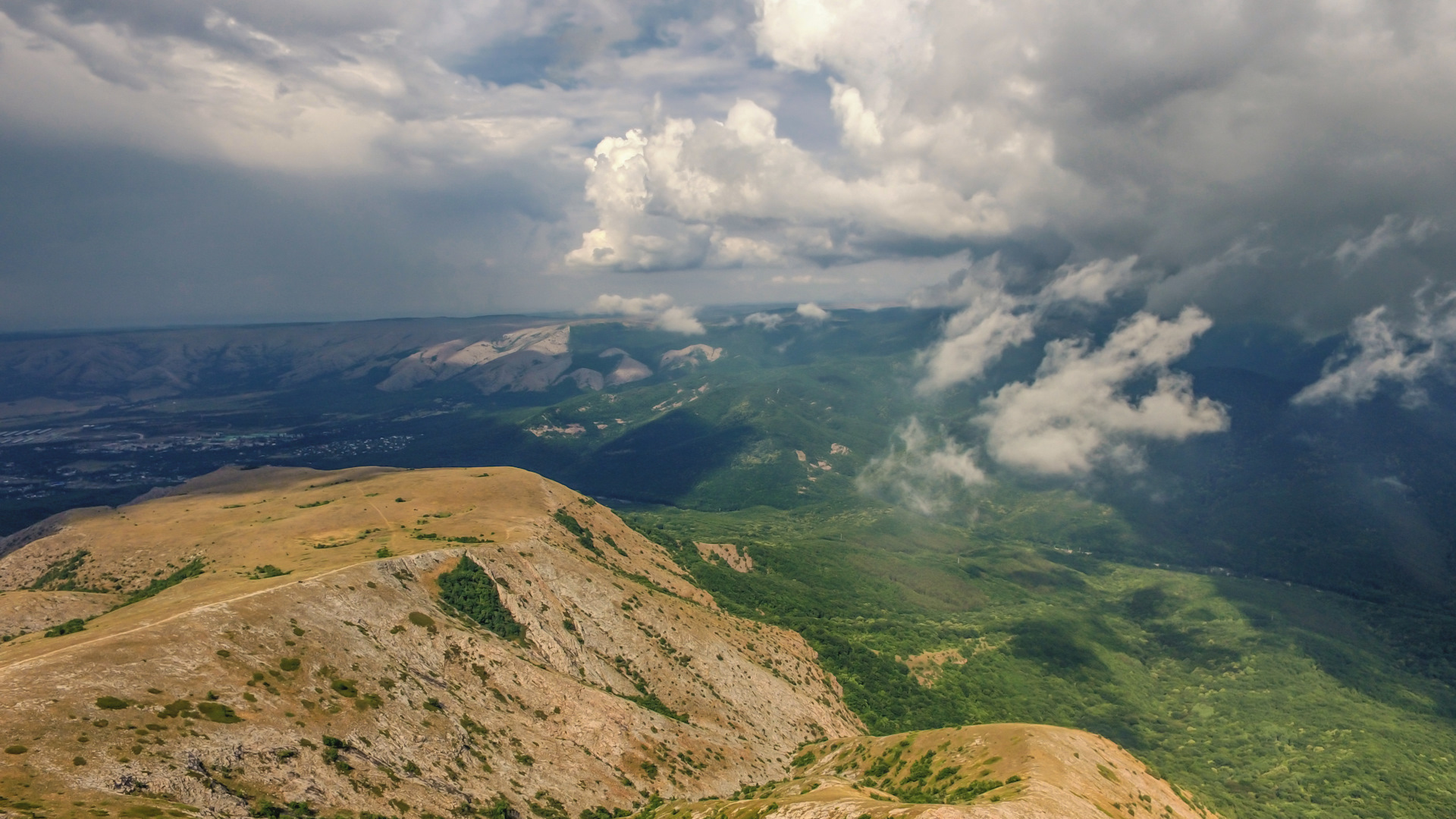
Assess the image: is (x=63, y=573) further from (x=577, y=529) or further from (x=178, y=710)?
(x=178, y=710)

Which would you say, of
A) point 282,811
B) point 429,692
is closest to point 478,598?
point 429,692

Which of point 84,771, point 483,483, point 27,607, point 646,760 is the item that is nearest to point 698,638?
point 646,760

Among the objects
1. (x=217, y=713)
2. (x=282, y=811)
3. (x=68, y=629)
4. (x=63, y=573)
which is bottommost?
(x=63, y=573)

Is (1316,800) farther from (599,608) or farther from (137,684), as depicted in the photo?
(137,684)

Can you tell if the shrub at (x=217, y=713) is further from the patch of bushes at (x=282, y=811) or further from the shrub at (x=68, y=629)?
the shrub at (x=68, y=629)

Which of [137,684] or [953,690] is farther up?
[137,684]

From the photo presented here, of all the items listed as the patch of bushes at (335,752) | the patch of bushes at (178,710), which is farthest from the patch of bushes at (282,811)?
the patch of bushes at (178,710)
